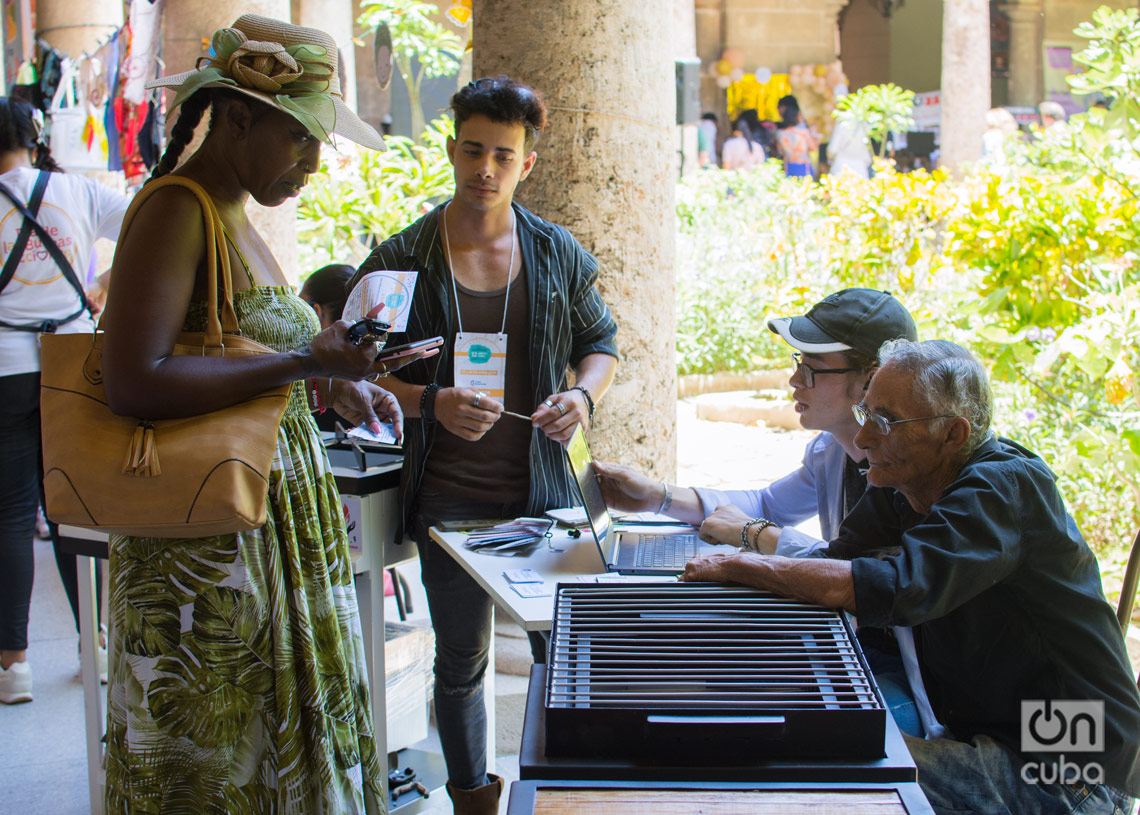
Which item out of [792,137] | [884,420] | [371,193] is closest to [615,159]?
[884,420]

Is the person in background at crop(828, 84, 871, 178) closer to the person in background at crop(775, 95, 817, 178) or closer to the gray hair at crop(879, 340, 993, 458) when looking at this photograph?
the person in background at crop(775, 95, 817, 178)

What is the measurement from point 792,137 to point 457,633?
19.7 meters

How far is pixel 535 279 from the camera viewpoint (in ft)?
9.05

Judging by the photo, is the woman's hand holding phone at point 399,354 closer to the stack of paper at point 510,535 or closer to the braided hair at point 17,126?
the stack of paper at point 510,535

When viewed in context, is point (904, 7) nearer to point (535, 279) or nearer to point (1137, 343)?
point (1137, 343)

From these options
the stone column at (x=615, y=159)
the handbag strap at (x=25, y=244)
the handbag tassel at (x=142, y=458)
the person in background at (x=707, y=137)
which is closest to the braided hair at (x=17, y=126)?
the handbag strap at (x=25, y=244)

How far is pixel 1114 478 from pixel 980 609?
3418mm

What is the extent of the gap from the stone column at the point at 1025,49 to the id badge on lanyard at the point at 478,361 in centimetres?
2209

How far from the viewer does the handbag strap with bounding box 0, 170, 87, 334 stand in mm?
3738

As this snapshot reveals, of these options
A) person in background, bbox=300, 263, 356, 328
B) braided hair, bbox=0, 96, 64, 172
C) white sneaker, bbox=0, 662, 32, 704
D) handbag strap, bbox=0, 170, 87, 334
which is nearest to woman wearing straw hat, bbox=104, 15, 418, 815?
person in background, bbox=300, 263, 356, 328

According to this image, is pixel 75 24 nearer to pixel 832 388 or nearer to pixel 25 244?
pixel 25 244

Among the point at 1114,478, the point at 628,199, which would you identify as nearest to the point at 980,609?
the point at 628,199

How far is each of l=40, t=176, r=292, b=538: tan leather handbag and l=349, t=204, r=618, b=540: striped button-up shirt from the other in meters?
0.93

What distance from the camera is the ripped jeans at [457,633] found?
2729mm
